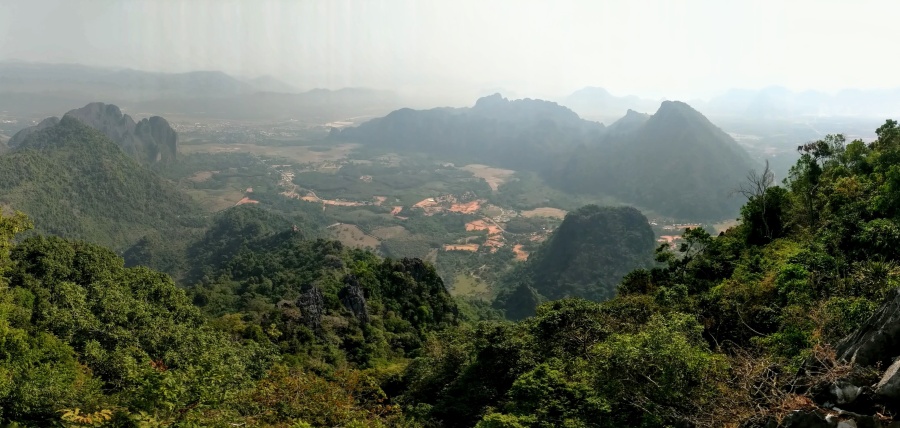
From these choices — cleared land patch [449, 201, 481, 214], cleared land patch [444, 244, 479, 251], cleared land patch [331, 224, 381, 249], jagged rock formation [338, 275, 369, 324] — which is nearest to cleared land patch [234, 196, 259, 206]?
cleared land patch [331, 224, 381, 249]

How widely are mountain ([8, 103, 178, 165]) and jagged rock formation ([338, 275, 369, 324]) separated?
157815 mm

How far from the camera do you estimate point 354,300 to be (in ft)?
124

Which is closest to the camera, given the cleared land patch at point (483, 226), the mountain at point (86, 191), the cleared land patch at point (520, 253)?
the mountain at point (86, 191)

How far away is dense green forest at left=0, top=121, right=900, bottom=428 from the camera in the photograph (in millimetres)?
7062

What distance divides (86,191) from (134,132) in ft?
300

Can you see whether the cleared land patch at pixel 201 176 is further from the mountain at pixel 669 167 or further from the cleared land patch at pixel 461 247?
the mountain at pixel 669 167

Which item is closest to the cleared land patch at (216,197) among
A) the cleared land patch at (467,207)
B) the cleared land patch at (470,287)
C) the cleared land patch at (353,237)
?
the cleared land patch at (353,237)

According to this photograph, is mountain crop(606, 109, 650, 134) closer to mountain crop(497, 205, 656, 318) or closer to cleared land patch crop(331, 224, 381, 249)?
mountain crop(497, 205, 656, 318)

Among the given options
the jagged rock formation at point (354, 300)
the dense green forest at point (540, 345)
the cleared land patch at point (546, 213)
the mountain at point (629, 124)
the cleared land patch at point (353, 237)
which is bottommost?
the cleared land patch at point (353, 237)

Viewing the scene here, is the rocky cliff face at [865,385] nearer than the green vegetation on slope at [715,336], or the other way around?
the rocky cliff face at [865,385]

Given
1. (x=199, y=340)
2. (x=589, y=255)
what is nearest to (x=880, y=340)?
(x=199, y=340)

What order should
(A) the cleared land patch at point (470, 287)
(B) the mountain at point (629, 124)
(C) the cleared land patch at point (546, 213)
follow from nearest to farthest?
(A) the cleared land patch at point (470, 287) → (C) the cleared land patch at point (546, 213) → (B) the mountain at point (629, 124)

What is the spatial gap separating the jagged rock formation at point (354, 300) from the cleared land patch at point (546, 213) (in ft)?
291

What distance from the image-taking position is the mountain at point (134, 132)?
536ft
